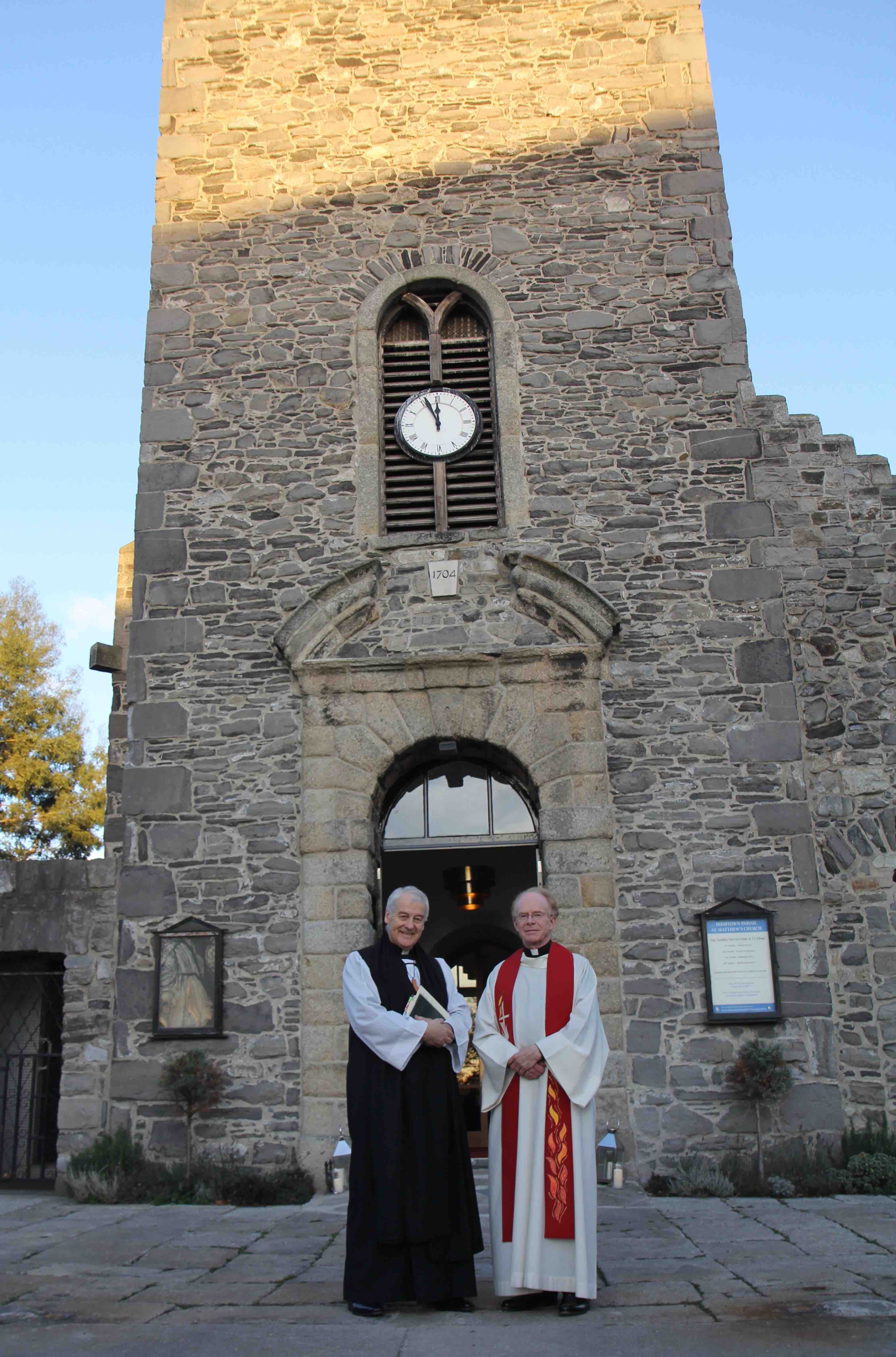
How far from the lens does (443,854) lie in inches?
488

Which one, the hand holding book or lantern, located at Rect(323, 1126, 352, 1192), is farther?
lantern, located at Rect(323, 1126, 352, 1192)

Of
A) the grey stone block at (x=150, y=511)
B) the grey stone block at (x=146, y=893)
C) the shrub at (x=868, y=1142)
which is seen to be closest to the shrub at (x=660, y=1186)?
the shrub at (x=868, y=1142)

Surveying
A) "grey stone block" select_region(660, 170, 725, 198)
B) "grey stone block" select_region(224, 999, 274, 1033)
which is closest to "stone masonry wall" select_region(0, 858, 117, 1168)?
"grey stone block" select_region(224, 999, 274, 1033)

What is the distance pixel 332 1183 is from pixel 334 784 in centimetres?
272

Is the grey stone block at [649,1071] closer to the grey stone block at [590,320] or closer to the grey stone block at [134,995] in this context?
the grey stone block at [134,995]

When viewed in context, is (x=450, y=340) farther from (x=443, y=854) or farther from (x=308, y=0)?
(x=443, y=854)

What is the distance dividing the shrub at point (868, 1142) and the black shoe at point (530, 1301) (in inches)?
153

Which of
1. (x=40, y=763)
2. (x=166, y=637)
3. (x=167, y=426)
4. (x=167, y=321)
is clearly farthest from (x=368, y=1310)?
(x=40, y=763)

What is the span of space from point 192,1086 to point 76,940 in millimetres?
1500

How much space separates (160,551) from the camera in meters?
9.21

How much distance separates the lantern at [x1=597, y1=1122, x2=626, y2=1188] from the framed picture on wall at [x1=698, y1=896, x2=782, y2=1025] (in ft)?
3.51

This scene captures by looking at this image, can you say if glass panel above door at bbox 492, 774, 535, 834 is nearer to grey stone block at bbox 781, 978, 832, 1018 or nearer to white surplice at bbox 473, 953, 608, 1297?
grey stone block at bbox 781, 978, 832, 1018

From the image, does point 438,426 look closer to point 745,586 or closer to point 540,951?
point 745,586

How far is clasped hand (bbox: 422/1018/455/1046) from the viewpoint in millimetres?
4531
